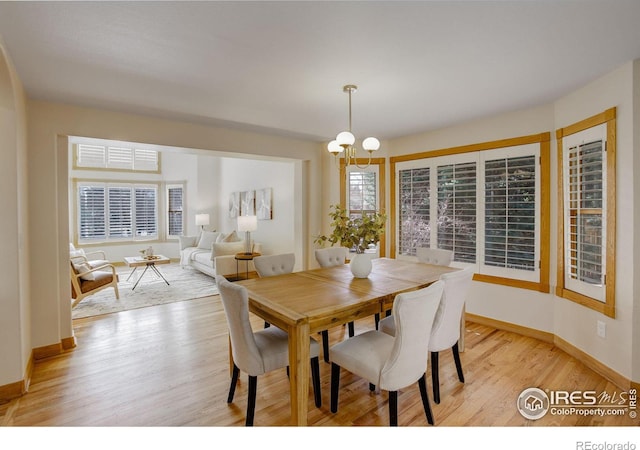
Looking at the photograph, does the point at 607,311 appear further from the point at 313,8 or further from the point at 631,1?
the point at 313,8

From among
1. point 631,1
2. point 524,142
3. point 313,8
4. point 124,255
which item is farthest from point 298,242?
point 124,255

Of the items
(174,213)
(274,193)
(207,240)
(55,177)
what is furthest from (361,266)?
(174,213)

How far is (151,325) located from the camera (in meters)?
3.89

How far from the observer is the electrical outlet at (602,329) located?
2683mm

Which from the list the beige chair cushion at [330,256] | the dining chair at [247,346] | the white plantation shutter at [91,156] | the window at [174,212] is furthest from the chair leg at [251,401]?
the white plantation shutter at [91,156]

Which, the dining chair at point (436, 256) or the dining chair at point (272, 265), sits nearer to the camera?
the dining chair at point (272, 265)

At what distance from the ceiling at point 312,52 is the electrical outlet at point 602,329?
2146mm

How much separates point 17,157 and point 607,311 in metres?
5.01

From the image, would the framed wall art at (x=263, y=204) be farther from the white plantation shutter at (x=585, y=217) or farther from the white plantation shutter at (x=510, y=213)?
the white plantation shutter at (x=585, y=217)

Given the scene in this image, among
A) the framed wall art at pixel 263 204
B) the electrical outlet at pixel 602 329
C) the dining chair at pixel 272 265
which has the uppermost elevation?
the framed wall art at pixel 263 204

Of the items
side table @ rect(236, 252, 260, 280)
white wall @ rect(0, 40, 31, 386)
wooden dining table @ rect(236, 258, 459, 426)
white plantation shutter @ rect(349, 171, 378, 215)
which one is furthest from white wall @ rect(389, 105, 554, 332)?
white wall @ rect(0, 40, 31, 386)

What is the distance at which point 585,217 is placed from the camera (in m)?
2.92

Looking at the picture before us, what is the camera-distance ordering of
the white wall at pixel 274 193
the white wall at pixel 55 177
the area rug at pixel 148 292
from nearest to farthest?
the white wall at pixel 55 177
the area rug at pixel 148 292
the white wall at pixel 274 193

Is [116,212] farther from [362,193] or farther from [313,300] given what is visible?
[313,300]
